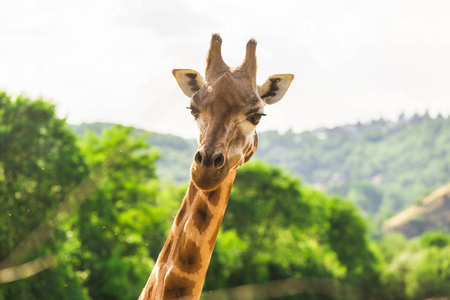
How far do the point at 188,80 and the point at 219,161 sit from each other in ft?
6.84

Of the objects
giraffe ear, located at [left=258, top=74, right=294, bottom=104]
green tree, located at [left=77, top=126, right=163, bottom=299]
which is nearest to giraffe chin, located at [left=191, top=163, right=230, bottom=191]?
giraffe ear, located at [left=258, top=74, right=294, bottom=104]

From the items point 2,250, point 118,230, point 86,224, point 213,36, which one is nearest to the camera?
point 213,36

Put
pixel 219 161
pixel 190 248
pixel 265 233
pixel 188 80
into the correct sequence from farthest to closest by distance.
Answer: pixel 265 233, pixel 188 80, pixel 190 248, pixel 219 161

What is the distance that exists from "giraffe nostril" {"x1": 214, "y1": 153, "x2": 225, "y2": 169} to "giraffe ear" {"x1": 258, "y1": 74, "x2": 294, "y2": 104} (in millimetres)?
1818

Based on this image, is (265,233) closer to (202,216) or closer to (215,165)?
(202,216)

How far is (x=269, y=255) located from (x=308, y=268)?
274 inches

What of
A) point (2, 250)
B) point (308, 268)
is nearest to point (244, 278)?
point (308, 268)

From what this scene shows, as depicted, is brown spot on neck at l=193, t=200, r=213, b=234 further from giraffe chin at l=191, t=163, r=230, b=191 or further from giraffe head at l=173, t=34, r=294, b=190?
giraffe chin at l=191, t=163, r=230, b=191

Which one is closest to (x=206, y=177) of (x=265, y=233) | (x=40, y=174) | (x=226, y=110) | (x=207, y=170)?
(x=207, y=170)

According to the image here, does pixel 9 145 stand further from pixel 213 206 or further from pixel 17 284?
pixel 213 206

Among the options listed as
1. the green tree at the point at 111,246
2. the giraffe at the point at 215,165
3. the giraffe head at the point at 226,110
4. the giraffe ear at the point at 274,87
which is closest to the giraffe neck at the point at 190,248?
the giraffe at the point at 215,165

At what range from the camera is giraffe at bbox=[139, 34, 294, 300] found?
5.21 m

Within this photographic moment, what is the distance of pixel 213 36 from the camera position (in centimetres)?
634

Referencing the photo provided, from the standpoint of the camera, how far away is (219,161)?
4863 mm
